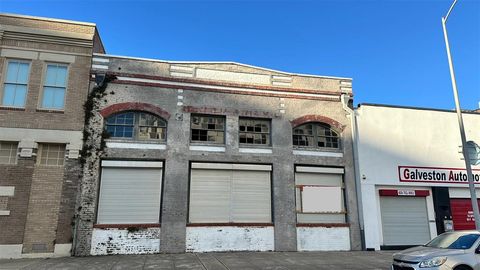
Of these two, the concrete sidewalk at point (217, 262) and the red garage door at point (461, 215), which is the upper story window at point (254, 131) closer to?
the concrete sidewalk at point (217, 262)

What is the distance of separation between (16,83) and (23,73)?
1.72 ft

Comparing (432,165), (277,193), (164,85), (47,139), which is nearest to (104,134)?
(47,139)

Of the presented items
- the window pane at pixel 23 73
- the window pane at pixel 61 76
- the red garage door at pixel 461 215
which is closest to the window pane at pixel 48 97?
the window pane at pixel 61 76

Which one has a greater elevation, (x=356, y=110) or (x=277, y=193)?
(x=356, y=110)

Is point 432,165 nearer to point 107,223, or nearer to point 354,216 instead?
point 354,216

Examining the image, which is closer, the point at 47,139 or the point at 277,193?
the point at 47,139

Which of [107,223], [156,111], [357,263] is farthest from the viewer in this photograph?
[156,111]

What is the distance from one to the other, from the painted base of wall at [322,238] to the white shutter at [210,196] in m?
3.55

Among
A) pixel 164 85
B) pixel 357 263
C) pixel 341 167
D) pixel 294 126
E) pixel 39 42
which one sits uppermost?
pixel 39 42

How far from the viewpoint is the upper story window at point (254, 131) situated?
702 inches

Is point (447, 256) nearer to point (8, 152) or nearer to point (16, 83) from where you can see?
point (8, 152)

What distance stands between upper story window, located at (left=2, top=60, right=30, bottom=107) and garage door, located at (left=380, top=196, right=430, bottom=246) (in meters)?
17.2

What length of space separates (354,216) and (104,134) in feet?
39.6

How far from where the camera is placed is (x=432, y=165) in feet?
63.7
